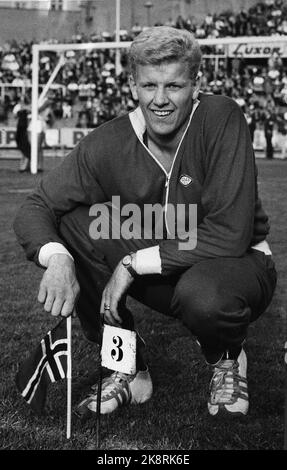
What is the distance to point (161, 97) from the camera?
9.33ft

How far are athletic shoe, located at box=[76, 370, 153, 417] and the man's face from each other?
0.96 m

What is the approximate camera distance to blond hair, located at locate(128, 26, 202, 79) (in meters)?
2.77

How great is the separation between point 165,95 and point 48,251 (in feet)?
2.23

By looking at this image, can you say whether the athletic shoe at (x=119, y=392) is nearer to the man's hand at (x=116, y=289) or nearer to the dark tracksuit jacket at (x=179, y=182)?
the man's hand at (x=116, y=289)

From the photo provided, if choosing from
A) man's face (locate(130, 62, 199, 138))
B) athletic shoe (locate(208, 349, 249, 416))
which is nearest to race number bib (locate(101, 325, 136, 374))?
athletic shoe (locate(208, 349, 249, 416))

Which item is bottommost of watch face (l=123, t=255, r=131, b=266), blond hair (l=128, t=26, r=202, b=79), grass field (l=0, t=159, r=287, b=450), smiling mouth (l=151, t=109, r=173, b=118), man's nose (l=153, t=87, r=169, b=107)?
grass field (l=0, t=159, r=287, b=450)

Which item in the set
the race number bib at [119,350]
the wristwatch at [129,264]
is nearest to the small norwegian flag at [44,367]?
the race number bib at [119,350]

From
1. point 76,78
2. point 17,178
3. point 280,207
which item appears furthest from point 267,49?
point 280,207

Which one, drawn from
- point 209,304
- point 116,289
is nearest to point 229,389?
point 209,304

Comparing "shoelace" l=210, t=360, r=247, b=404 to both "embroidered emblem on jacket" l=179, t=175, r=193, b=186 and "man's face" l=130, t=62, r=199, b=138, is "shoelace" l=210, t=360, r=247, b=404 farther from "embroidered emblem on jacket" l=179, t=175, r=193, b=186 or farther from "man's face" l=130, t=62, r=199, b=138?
"man's face" l=130, t=62, r=199, b=138

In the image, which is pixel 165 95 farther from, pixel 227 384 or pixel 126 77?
pixel 126 77

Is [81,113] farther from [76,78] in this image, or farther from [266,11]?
[266,11]

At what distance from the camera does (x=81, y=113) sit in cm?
2933

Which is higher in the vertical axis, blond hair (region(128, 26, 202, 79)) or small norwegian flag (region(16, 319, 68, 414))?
blond hair (region(128, 26, 202, 79))
